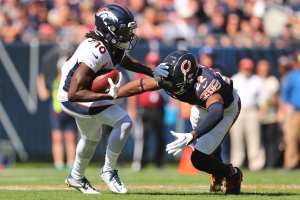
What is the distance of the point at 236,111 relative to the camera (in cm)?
991

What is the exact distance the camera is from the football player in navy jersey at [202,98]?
29.9 ft

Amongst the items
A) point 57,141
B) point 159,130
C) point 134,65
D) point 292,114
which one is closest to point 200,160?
point 134,65

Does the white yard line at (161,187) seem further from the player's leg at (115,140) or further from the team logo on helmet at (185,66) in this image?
the team logo on helmet at (185,66)

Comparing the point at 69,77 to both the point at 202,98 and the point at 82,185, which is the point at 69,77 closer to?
the point at 82,185

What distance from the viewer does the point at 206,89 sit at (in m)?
9.33

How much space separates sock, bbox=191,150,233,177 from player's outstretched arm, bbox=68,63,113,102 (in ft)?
3.53

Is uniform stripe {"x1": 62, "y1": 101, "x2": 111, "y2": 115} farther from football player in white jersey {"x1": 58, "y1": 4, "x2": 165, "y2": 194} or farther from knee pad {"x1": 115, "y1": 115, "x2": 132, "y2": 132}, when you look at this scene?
knee pad {"x1": 115, "y1": 115, "x2": 132, "y2": 132}

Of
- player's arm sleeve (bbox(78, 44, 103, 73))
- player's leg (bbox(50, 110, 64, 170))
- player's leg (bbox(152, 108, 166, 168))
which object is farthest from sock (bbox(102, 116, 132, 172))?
player's leg (bbox(50, 110, 64, 170))

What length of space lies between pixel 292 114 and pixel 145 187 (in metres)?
5.87

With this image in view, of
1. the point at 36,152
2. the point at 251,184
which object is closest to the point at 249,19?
the point at 36,152

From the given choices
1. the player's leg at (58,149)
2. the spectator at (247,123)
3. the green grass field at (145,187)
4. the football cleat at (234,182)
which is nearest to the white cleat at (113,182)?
the green grass field at (145,187)

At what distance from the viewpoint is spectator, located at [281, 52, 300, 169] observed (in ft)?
54.0

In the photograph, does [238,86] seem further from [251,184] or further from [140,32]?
[251,184]

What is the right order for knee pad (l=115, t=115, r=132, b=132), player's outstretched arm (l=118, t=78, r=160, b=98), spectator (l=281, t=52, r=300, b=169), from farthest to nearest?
spectator (l=281, t=52, r=300, b=169) < knee pad (l=115, t=115, r=132, b=132) < player's outstretched arm (l=118, t=78, r=160, b=98)
